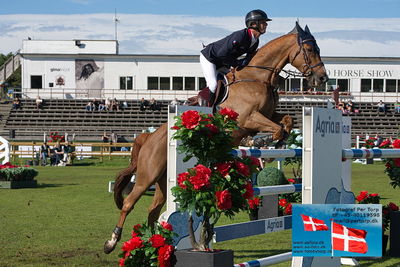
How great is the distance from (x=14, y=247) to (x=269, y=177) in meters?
4.74

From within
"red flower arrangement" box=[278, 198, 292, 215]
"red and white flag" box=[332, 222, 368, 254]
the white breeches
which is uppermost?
the white breeches

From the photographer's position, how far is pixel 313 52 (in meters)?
7.83

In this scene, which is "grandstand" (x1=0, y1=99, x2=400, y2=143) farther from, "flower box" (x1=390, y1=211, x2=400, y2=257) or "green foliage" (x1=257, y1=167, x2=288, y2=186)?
"flower box" (x1=390, y1=211, x2=400, y2=257)

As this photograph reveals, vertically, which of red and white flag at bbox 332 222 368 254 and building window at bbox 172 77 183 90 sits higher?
building window at bbox 172 77 183 90

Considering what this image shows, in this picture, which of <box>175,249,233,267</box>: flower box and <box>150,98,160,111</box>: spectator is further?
<box>150,98,160,111</box>: spectator

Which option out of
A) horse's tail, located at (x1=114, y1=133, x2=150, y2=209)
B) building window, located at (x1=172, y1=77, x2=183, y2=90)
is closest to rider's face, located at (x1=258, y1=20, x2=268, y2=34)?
horse's tail, located at (x1=114, y1=133, x2=150, y2=209)

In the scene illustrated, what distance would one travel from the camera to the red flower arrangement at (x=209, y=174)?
450 centimetres

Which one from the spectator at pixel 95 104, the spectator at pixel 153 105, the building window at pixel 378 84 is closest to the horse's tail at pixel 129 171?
the spectator at pixel 153 105

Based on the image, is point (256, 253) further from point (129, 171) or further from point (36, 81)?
point (36, 81)

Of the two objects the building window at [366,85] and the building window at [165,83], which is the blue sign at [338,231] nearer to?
the building window at [165,83]

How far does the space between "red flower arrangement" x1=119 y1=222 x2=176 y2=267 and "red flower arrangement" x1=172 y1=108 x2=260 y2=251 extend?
0.61 feet

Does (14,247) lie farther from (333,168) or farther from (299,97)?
(299,97)

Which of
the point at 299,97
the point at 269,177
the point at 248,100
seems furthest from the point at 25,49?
the point at 248,100

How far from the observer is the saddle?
293 inches
